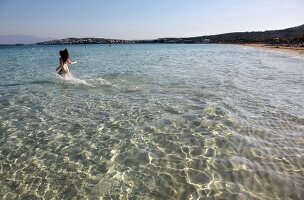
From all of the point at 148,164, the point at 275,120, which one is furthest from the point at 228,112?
the point at 148,164

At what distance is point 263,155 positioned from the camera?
821cm

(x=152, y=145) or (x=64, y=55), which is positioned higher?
(x=64, y=55)

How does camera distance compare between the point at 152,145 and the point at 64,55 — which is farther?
the point at 64,55

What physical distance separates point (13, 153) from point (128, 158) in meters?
3.57

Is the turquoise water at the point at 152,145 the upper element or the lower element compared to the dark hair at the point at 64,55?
lower

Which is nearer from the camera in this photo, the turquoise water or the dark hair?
the turquoise water

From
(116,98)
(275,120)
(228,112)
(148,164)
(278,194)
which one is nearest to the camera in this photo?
(278,194)

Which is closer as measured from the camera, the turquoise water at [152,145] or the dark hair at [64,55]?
the turquoise water at [152,145]

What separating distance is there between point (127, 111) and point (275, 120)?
20.3 feet

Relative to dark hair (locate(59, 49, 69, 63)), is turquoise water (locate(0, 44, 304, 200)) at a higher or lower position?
lower

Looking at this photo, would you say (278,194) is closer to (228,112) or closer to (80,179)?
(80,179)

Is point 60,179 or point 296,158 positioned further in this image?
point 296,158

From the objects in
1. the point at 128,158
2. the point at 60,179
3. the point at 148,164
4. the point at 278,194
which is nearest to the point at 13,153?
the point at 60,179

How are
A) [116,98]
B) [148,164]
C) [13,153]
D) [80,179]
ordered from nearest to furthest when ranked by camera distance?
[80,179]
[148,164]
[13,153]
[116,98]
